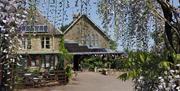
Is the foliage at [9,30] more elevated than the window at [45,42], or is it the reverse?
the window at [45,42]

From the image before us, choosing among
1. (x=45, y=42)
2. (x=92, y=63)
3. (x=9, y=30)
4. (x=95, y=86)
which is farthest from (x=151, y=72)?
(x=92, y=63)

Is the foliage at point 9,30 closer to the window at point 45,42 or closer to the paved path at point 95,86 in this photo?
the paved path at point 95,86

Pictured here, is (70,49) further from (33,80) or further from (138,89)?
(138,89)

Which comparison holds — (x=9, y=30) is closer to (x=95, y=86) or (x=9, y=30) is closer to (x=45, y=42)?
(x=95, y=86)

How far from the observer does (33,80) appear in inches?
1194

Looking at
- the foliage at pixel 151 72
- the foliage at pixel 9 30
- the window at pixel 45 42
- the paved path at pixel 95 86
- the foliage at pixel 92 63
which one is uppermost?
the window at pixel 45 42

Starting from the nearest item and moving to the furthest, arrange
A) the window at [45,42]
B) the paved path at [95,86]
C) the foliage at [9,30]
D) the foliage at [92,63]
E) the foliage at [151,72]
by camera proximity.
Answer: the foliage at [9,30] → the foliage at [151,72] → the paved path at [95,86] → the window at [45,42] → the foliage at [92,63]

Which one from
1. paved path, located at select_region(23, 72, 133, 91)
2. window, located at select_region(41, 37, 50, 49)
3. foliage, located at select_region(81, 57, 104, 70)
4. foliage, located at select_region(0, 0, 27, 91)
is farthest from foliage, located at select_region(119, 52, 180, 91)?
foliage, located at select_region(81, 57, 104, 70)

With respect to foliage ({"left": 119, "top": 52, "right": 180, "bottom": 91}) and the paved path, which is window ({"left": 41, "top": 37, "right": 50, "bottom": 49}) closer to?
the paved path

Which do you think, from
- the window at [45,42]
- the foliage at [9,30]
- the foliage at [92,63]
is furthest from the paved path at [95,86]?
the foliage at [92,63]

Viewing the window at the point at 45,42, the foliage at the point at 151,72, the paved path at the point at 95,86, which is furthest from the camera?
the window at the point at 45,42

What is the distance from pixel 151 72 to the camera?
7391 mm

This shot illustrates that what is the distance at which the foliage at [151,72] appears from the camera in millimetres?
6730

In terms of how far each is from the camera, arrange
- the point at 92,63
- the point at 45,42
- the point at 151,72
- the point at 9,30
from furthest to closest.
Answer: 1. the point at 92,63
2. the point at 45,42
3. the point at 151,72
4. the point at 9,30
